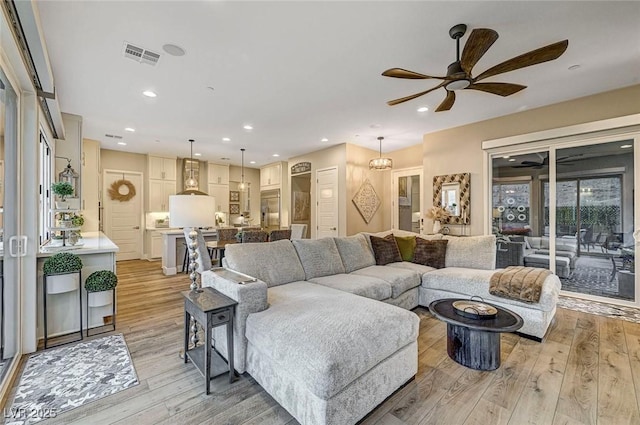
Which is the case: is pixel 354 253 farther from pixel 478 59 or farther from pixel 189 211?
pixel 478 59

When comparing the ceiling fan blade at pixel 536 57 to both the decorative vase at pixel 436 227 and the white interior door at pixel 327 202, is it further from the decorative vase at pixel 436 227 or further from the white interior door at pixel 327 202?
the white interior door at pixel 327 202

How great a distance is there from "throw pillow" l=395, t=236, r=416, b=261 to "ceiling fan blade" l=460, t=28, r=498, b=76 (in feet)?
8.14

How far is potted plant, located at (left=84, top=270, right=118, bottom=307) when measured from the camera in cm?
281

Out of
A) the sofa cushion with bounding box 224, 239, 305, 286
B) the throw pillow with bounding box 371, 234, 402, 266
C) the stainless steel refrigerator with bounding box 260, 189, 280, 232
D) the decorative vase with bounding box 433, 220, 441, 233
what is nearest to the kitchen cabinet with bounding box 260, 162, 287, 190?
the stainless steel refrigerator with bounding box 260, 189, 280, 232

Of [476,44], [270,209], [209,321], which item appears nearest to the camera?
[209,321]

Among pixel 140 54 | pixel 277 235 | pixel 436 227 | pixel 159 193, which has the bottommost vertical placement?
pixel 277 235

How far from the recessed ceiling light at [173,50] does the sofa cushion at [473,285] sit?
3.73m

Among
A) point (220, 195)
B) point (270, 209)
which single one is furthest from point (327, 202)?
point (220, 195)

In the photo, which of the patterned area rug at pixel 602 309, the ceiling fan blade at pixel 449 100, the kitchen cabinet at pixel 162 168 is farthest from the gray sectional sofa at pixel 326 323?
the kitchen cabinet at pixel 162 168

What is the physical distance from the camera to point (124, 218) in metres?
7.26

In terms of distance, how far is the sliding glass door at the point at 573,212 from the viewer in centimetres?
376

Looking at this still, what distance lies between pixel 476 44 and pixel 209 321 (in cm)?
276

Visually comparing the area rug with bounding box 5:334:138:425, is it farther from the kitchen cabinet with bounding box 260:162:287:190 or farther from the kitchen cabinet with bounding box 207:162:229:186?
the kitchen cabinet with bounding box 207:162:229:186

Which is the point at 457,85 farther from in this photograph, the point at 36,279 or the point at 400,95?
the point at 36,279
